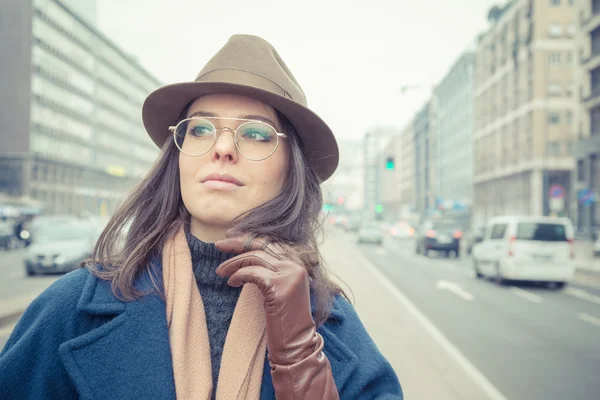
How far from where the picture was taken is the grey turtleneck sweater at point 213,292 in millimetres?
1799

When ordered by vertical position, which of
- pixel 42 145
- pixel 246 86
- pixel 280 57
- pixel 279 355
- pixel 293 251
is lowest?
pixel 279 355

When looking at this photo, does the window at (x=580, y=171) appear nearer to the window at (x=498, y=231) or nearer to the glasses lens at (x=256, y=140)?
the window at (x=498, y=231)

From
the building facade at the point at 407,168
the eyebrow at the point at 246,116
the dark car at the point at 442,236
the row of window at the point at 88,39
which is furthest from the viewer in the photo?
the building facade at the point at 407,168

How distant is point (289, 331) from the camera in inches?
58.3

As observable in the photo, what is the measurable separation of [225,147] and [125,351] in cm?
70

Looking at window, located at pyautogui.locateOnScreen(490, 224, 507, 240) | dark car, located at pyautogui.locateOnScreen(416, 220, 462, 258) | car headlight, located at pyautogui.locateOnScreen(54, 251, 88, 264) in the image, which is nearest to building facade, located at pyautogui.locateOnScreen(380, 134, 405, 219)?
dark car, located at pyautogui.locateOnScreen(416, 220, 462, 258)

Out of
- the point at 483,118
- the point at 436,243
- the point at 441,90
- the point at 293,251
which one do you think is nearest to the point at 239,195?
the point at 293,251

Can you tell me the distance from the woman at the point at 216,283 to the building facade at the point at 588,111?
41.7m

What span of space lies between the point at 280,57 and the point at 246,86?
36cm

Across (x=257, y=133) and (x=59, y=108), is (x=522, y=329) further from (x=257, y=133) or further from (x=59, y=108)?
(x=59, y=108)

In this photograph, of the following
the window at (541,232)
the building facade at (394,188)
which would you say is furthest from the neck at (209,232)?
the building facade at (394,188)

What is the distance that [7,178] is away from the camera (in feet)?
200

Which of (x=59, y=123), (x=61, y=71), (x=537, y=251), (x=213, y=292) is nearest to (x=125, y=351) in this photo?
(x=213, y=292)

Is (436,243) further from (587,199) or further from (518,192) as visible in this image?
(518,192)
